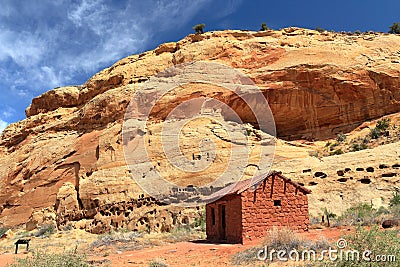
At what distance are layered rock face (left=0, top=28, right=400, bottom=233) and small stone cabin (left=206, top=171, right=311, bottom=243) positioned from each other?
1082cm

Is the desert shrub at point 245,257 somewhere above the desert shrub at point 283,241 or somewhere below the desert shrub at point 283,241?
below

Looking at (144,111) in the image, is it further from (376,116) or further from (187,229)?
(376,116)

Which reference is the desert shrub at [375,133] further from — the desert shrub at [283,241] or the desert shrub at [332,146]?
the desert shrub at [283,241]

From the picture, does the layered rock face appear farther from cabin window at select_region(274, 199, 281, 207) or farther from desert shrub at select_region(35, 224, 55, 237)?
cabin window at select_region(274, 199, 281, 207)

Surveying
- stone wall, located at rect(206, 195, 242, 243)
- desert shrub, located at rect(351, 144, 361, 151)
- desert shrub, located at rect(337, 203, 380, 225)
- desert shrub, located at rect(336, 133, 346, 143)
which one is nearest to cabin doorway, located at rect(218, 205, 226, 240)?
stone wall, located at rect(206, 195, 242, 243)

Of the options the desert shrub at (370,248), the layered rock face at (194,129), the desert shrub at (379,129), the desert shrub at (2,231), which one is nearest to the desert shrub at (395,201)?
the desert shrub at (379,129)

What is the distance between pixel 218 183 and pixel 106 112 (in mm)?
13332

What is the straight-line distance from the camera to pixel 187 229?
2259cm

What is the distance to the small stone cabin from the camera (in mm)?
15891

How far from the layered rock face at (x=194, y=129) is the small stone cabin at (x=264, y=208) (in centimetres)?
1082

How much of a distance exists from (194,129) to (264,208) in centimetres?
1327

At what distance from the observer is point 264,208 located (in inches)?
639

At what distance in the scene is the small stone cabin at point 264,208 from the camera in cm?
1589

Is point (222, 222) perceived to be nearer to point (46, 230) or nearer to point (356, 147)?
point (46, 230)
